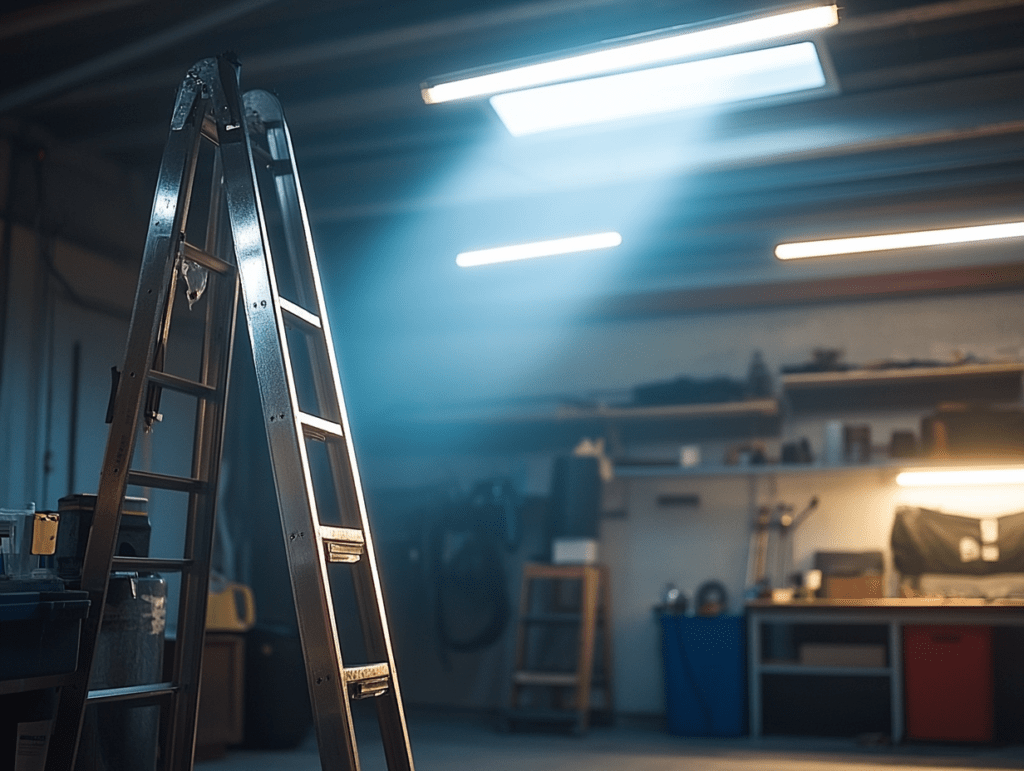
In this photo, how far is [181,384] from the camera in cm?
291

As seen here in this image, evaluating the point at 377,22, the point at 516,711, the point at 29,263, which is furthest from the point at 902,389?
the point at 29,263

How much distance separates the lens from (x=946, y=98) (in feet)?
16.8

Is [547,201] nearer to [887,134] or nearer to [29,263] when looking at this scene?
[887,134]

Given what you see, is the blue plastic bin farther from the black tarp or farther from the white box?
the black tarp

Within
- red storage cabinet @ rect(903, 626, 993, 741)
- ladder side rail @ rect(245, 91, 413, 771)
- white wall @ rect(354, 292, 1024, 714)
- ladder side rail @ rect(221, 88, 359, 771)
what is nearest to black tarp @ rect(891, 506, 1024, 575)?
white wall @ rect(354, 292, 1024, 714)

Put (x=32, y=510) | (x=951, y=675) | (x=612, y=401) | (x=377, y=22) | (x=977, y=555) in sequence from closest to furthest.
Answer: (x=32, y=510), (x=377, y=22), (x=951, y=675), (x=977, y=555), (x=612, y=401)

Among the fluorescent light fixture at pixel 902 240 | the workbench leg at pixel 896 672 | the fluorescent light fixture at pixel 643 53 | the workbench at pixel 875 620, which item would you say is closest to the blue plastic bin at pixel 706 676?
the workbench at pixel 875 620

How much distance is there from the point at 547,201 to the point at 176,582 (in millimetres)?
3293

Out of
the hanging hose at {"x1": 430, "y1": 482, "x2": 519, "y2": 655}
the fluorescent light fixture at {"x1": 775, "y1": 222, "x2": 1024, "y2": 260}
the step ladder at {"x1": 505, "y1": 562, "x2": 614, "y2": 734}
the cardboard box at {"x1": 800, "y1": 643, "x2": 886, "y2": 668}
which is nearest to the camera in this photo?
the fluorescent light fixture at {"x1": 775, "y1": 222, "x2": 1024, "y2": 260}

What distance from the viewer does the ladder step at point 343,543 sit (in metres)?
2.49

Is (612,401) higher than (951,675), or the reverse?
(612,401)

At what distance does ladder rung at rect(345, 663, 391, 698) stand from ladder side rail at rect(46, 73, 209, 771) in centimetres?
66

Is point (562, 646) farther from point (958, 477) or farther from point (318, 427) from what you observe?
point (318, 427)

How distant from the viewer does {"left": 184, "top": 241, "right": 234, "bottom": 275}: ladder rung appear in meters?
2.89
